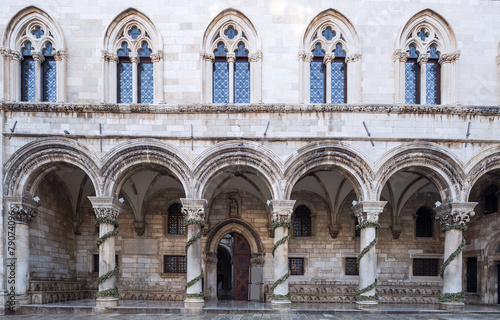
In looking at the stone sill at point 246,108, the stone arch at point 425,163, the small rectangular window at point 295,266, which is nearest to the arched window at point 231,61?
the stone sill at point 246,108

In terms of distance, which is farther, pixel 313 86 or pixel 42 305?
pixel 313 86

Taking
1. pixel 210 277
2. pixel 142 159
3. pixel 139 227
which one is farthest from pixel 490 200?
pixel 139 227

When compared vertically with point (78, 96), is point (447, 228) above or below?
below

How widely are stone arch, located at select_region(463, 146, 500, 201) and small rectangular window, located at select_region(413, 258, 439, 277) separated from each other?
445cm

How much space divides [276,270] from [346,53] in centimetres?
696

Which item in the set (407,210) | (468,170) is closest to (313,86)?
(468,170)

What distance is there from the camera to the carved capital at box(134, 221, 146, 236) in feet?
53.4

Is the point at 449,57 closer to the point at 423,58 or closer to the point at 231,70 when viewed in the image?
the point at 423,58

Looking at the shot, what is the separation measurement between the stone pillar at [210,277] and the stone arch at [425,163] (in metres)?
6.63

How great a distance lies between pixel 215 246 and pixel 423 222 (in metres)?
7.99

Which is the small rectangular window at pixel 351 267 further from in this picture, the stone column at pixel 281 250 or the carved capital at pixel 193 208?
the carved capital at pixel 193 208

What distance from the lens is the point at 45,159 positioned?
42.8ft

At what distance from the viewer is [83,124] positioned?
13180 millimetres

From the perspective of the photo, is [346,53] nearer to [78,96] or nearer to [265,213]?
[265,213]
